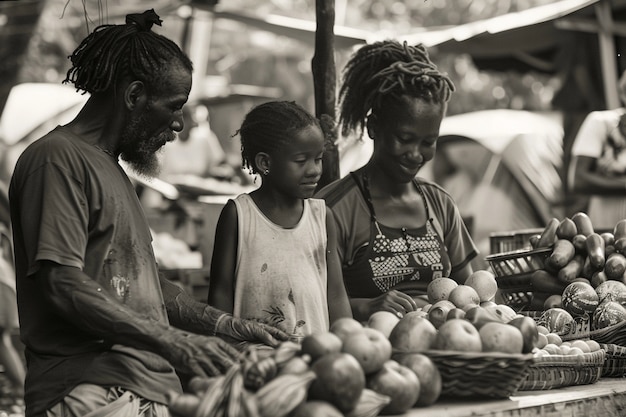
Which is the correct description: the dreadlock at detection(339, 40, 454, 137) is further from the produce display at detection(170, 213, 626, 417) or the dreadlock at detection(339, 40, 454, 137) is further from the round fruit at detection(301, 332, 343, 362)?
the round fruit at detection(301, 332, 343, 362)

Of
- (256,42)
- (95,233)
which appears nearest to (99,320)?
(95,233)

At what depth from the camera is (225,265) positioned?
13.1 feet

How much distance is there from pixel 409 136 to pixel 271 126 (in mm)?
803

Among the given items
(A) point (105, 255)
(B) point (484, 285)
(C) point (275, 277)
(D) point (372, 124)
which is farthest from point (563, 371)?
(A) point (105, 255)

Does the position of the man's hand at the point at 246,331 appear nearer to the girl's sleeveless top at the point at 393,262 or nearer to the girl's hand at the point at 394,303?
the girl's hand at the point at 394,303

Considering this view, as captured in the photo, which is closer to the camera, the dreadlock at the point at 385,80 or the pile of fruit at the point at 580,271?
the dreadlock at the point at 385,80

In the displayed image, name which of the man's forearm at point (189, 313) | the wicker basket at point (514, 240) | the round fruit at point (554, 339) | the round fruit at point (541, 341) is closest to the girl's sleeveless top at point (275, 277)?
the man's forearm at point (189, 313)

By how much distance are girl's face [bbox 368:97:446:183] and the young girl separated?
0.64 meters

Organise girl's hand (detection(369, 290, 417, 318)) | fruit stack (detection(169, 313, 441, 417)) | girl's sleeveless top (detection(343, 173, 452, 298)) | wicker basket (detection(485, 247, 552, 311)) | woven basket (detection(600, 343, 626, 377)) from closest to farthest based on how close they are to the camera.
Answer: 1. fruit stack (detection(169, 313, 441, 417))
2. girl's hand (detection(369, 290, 417, 318))
3. woven basket (detection(600, 343, 626, 377))
4. girl's sleeveless top (detection(343, 173, 452, 298))
5. wicker basket (detection(485, 247, 552, 311))

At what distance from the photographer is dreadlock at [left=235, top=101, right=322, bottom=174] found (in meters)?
4.04

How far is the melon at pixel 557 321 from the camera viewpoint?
453 centimetres

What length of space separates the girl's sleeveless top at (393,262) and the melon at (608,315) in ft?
2.49

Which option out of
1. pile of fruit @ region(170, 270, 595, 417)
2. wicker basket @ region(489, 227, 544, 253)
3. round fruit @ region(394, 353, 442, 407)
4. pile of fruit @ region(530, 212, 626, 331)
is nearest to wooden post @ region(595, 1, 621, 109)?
wicker basket @ region(489, 227, 544, 253)

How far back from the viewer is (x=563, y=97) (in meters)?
12.6
